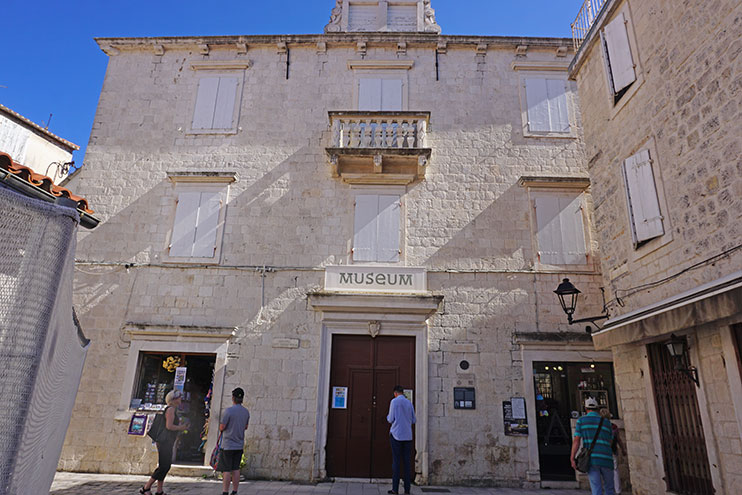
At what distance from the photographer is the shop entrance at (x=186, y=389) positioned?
876cm

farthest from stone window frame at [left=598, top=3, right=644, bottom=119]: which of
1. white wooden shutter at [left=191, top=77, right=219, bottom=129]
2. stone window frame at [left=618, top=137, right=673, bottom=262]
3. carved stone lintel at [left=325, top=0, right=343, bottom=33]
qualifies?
white wooden shutter at [left=191, top=77, right=219, bottom=129]

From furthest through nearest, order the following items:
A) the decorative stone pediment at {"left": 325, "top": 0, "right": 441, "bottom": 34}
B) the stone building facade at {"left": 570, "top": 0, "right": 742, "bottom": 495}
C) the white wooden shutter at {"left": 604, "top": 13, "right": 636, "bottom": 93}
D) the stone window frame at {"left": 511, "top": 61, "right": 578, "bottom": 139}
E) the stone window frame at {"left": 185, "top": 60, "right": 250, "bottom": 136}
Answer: the decorative stone pediment at {"left": 325, "top": 0, "right": 441, "bottom": 34} < the stone window frame at {"left": 185, "top": 60, "right": 250, "bottom": 136} < the stone window frame at {"left": 511, "top": 61, "right": 578, "bottom": 139} < the white wooden shutter at {"left": 604, "top": 13, "right": 636, "bottom": 93} < the stone building facade at {"left": 570, "top": 0, "right": 742, "bottom": 495}

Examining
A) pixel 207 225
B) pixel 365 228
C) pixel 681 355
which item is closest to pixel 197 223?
pixel 207 225

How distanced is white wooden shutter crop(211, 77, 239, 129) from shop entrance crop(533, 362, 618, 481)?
8.58 metres

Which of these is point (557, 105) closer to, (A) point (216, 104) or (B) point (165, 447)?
(A) point (216, 104)

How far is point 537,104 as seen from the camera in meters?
10.6

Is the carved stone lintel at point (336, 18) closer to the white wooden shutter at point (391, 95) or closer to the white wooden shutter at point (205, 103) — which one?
the white wooden shutter at point (391, 95)

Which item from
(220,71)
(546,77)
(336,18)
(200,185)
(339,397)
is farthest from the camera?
(336,18)

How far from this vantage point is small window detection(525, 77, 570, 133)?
34.2ft

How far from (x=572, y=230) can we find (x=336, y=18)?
7932 mm

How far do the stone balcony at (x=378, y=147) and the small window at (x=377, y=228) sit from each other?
45 cm

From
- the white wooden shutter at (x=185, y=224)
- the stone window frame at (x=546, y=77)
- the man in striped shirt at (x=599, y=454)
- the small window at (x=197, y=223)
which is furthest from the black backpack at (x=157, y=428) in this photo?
the stone window frame at (x=546, y=77)

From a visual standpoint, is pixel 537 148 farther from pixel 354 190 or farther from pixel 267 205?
pixel 267 205

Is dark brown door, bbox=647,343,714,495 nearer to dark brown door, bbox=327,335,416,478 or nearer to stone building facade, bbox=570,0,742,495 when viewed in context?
stone building facade, bbox=570,0,742,495
